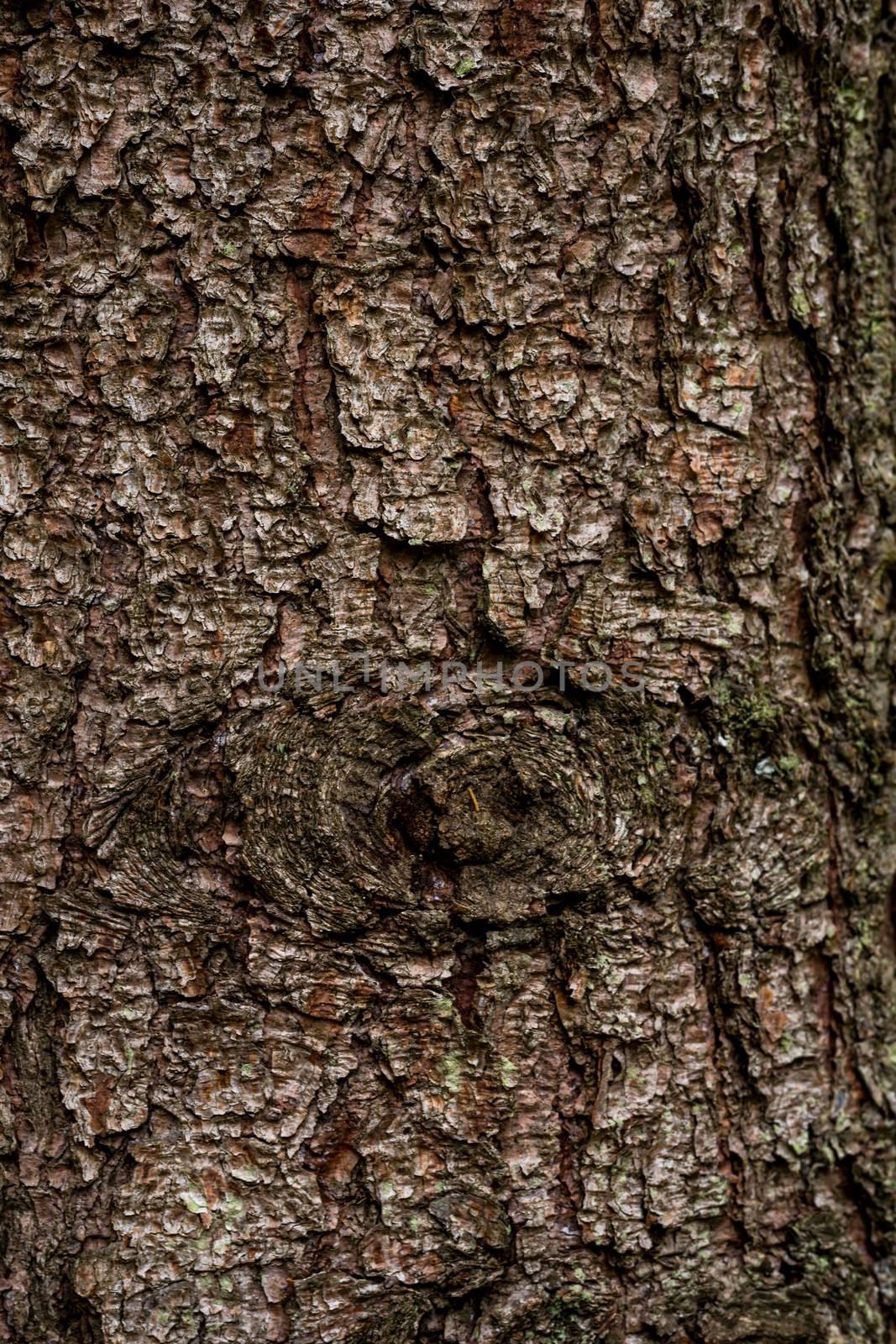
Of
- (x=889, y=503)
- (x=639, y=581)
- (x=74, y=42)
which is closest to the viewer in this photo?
(x=74, y=42)

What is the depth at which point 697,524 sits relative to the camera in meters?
1.45

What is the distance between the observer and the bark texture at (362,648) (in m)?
1.34

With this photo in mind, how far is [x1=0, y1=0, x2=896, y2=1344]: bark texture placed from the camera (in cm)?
134

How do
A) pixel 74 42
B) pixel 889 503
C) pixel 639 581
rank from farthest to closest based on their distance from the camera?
1. pixel 889 503
2. pixel 639 581
3. pixel 74 42

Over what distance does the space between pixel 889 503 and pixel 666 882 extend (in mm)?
648

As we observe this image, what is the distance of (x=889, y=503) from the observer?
1.62 meters

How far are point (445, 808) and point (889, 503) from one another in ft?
2.62

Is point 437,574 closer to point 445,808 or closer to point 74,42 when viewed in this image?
point 445,808

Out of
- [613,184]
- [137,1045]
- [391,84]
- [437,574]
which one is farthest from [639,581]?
[137,1045]

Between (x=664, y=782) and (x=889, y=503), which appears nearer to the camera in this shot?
(x=664, y=782)

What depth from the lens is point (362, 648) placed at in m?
1.38

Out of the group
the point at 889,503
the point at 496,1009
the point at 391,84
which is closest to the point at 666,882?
the point at 496,1009

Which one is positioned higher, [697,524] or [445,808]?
[697,524]

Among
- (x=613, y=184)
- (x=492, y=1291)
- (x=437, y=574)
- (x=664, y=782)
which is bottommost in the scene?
(x=492, y=1291)
